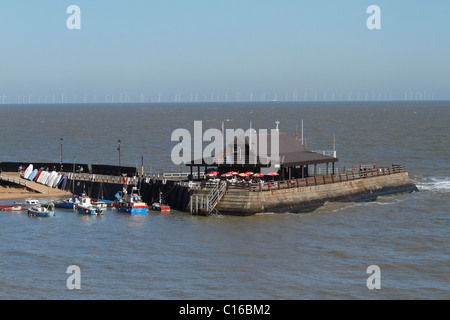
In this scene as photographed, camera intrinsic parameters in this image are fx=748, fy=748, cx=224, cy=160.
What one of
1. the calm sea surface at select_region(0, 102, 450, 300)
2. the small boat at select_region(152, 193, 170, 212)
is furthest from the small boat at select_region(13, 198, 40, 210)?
the small boat at select_region(152, 193, 170, 212)

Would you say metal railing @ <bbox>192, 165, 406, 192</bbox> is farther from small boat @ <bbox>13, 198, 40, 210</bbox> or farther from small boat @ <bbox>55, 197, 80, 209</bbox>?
small boat @ <bbox>13, 198, 40, 210</bbox>

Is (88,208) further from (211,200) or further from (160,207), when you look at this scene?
(211,200)

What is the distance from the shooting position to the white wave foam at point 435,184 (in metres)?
75.7

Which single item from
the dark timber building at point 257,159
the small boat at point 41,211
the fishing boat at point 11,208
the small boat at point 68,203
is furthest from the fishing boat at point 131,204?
the fishing boat at point 11,208

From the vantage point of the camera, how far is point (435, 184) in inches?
3115

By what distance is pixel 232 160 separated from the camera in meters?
65.9

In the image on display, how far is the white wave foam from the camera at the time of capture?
248ft

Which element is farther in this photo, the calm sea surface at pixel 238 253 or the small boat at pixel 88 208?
the small boat at pixel 88 208

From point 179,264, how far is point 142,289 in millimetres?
5398

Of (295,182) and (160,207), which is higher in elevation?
(295,182)

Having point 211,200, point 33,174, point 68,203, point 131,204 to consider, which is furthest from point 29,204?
point 211,200

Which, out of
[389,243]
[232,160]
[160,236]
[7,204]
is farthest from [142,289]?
[7,204]

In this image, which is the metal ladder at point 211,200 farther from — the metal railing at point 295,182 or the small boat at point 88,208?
the small boat at point 88,208
